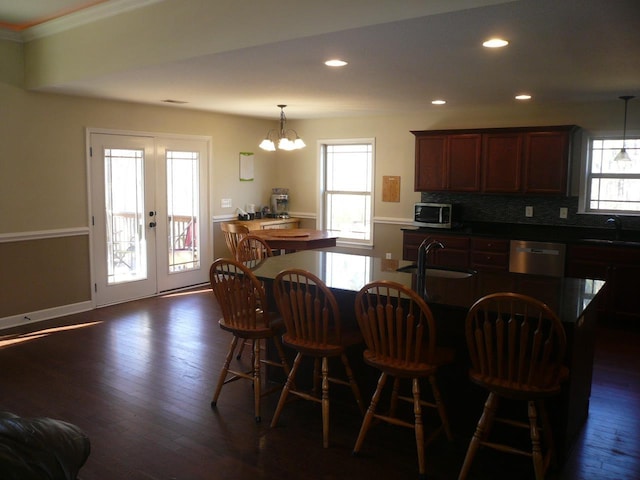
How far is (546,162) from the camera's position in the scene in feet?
19.5

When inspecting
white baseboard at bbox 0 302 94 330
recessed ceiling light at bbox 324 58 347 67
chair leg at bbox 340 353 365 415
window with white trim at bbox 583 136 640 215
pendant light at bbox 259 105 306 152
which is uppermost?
recessed ceiling light at bbox 324 58 347 67

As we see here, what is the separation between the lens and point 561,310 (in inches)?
106

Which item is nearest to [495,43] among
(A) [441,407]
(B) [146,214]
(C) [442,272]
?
(C) [442,272]

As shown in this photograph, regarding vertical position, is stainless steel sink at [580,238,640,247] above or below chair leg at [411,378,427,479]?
above

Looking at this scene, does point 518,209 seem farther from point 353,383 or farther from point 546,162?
point 353,383

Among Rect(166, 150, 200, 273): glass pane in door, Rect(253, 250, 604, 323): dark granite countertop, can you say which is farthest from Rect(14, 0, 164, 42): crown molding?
Rect(253, 250, 604, 323): dark granite countertop

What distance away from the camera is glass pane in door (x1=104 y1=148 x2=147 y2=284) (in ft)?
19.9

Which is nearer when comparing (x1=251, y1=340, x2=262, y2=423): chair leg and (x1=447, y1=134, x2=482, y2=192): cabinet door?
(x1=251, y1=340, x2=262, y2=423): chair leg

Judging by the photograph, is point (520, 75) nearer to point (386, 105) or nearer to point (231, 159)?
point (386, 105)

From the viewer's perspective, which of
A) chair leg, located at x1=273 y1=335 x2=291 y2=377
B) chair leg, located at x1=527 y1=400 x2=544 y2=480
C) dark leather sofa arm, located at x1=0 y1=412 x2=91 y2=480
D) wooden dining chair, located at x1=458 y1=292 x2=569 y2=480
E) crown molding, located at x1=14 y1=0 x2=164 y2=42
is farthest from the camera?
crown molding, located at x1=14 y1=0 x2=164 y2=42

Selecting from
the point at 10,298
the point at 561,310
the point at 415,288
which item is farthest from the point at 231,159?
the point at 561,310

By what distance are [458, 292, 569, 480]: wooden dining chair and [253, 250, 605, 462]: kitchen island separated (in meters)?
0.15

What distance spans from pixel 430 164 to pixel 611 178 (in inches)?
78.1

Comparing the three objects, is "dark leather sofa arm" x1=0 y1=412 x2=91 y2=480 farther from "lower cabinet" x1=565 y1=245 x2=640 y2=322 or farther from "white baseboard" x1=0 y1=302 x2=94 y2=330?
"lower cabinet" x1=565 y1=245 x2=640 y2=322
